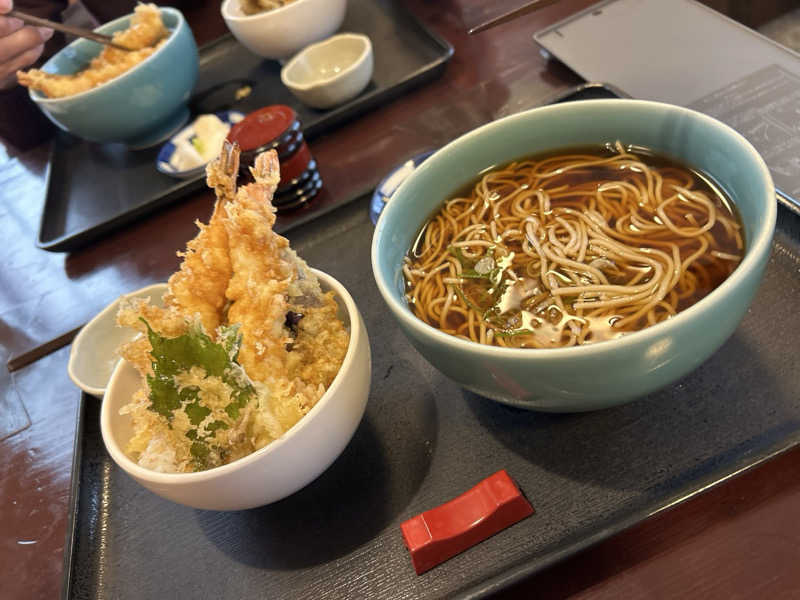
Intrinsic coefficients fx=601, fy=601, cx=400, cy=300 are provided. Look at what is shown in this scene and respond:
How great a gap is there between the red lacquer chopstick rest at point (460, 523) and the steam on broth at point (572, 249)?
0.81ft

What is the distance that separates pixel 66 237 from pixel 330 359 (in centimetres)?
146

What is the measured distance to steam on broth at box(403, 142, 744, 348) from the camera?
989 mm

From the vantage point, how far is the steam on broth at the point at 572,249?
99 cm

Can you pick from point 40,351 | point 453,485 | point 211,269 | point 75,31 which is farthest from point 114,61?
point 453,485

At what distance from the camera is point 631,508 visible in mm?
896

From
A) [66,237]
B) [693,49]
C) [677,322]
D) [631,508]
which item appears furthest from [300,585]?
[693,49]

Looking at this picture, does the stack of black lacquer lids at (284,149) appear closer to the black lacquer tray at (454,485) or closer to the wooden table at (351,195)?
the wooden table at (351,195)

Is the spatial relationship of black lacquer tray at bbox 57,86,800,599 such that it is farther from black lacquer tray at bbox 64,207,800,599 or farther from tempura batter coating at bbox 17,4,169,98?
tempura batter coating at bbox 17,4,169,98

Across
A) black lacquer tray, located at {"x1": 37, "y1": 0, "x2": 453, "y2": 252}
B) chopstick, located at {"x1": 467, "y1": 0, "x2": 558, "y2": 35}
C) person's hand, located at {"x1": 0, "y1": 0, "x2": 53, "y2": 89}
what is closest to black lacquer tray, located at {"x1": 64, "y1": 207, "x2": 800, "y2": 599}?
chopstick, located at {"x1": 467, "y1": 0, "x2": 558, "y2": 35}

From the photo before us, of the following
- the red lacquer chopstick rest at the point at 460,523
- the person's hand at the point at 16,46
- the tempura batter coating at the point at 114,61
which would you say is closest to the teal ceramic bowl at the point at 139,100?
the tempura batter coating at the point at 114,61

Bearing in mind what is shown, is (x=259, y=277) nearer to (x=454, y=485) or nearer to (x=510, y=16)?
(x=454, y=485)

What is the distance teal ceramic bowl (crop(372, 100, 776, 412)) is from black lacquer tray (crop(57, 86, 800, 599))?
0.45 ft

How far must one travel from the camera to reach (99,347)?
157cm

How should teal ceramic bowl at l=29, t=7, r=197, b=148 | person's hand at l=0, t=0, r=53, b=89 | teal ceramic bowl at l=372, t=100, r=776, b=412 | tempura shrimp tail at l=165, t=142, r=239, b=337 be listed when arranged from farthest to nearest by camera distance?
person's hand at l=0, t=0, r=53, b=89 < teal ceramic bowl at l=29, t=7, r=197, b=148 < tempura shrimp tail at l=165, t=142, r=239, b=337 < teal ceramic bowl at l=372, t=100, r=776, b=412
